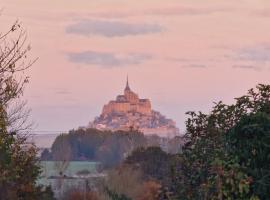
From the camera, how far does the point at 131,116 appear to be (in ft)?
577

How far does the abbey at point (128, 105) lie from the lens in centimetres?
17088

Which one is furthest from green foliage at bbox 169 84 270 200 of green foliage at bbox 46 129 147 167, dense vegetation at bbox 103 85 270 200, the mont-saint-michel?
the mont-saint-michel

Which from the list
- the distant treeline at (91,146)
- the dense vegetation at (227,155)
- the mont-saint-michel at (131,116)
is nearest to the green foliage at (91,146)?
the distant treeline at (91,146)

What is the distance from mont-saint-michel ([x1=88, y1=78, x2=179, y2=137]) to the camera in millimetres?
170375

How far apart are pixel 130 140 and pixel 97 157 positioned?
2621cm

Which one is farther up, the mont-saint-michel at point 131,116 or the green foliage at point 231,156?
the mont-saint-michel at point 131,116

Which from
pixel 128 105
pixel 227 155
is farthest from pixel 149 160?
pixel 128 105

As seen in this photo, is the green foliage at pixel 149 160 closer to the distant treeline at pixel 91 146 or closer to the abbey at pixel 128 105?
the distant treeline at pixel 91 146

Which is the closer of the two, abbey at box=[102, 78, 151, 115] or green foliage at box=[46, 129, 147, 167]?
green foliage at box=[46, 129, 147, 167]

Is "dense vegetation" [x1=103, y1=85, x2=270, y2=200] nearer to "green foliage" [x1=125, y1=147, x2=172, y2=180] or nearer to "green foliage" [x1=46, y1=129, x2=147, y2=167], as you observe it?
"green foliage" [x1=125, y1=147, x2=172, y2=180]

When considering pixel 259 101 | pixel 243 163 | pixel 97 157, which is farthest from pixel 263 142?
pixel 97 157

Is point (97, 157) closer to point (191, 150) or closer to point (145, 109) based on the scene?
point (145, 109)

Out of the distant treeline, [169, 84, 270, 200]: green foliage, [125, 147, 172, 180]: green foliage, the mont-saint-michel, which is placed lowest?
[169, 84, 270, 200]: green foliage

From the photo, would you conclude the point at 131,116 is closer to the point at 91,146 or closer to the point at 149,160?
the point at 91,146
